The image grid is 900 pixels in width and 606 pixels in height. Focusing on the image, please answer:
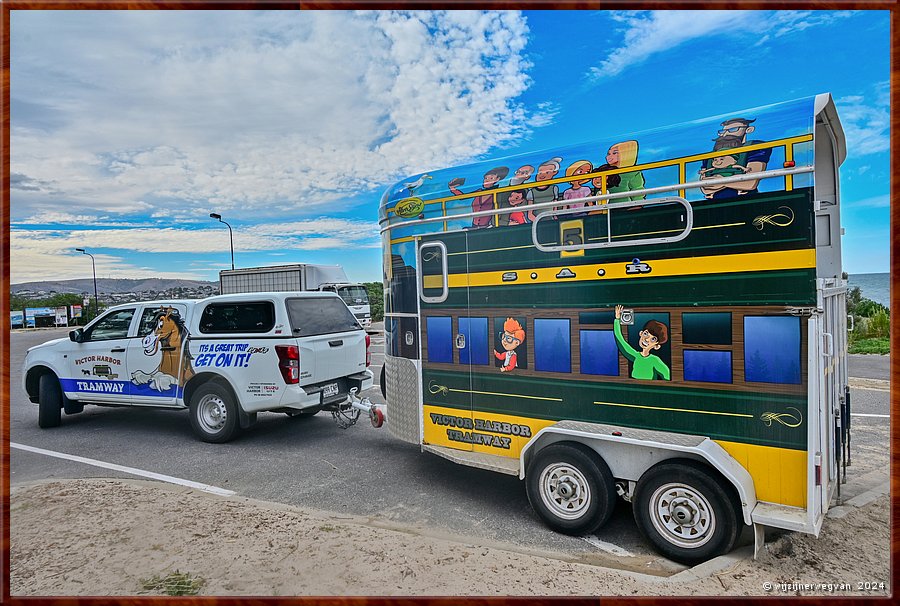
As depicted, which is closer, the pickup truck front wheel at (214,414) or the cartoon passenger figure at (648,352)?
the cartoon passenger figure at (648,352)

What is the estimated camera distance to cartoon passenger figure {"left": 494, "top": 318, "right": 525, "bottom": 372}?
4145mm

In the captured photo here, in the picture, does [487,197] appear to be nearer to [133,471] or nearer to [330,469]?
[330,469]

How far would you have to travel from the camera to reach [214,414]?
672 cm

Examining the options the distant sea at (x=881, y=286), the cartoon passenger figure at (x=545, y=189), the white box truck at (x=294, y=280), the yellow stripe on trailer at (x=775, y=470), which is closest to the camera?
the distant sea at (x=881, y=286)

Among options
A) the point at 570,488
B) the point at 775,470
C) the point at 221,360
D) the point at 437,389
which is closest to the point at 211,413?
the point at 221,360

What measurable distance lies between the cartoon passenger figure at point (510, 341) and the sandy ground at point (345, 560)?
4.42 ft

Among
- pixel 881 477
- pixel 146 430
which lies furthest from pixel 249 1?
pixel 146 430

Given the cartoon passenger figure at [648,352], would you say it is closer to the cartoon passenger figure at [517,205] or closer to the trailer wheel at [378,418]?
the cartoon passenger figure at [517,205]

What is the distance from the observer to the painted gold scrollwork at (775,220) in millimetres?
3068

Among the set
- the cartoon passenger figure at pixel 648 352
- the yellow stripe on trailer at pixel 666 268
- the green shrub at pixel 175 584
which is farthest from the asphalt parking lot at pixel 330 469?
the yellow stripe on trailer at pixel 666 268

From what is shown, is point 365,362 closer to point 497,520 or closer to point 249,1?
point 497,520

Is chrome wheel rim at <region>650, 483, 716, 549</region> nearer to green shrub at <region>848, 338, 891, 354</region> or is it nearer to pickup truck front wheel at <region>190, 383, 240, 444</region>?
pickup truck front wheel at <region>190, 383, 240, 444</region>

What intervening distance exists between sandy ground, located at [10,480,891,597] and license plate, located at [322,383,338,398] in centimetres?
238

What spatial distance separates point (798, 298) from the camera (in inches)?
121
